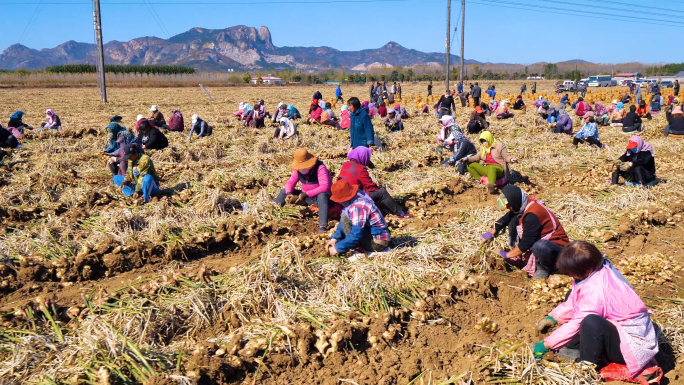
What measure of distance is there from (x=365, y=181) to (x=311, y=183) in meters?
0.79

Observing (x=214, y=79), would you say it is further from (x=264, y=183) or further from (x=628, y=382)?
(x=628, y=382)

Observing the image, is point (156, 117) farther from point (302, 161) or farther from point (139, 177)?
point (302, 161)

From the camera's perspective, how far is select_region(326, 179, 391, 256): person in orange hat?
15.0ft

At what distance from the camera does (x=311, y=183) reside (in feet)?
19.4

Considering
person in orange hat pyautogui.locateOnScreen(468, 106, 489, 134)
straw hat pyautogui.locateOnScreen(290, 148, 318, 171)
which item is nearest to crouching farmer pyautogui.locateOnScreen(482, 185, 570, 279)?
straw hat pyautogui.locateOnScreen(290, 148, 318, 171)

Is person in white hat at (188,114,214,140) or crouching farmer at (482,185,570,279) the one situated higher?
person in white hat at (188,114,214,140)

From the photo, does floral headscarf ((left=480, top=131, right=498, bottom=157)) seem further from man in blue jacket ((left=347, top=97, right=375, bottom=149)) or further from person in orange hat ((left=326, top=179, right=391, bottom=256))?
person in orange hat ((left=326, top=179, right=391, bottom=256))

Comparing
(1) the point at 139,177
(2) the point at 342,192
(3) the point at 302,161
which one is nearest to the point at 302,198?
(3) the point at 302,161

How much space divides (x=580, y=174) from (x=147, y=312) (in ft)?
23.5

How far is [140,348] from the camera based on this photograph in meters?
3.35

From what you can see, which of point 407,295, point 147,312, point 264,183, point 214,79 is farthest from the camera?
point 214,79

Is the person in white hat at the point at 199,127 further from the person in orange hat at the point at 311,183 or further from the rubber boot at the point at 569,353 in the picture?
the rubber boot at the point at 569,353

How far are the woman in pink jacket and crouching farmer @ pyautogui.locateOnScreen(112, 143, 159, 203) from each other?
5815 mm

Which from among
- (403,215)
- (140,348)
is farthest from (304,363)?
(403,215)
